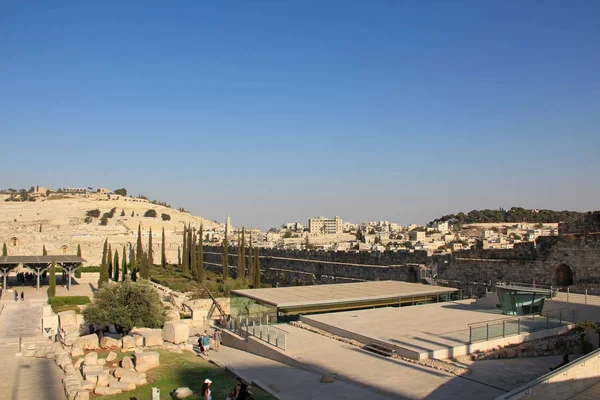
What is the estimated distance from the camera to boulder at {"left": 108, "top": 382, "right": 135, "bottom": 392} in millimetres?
10617

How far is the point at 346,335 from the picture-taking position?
1352cm

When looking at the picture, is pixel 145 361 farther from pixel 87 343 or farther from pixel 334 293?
pixel 334 293

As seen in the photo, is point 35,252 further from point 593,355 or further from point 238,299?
point 593,355

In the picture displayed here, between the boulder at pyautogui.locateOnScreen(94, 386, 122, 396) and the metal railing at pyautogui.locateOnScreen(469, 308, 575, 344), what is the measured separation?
7.69 m

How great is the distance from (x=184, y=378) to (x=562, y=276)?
46.1ft

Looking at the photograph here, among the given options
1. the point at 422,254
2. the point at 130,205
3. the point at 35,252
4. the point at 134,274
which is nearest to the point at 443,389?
the point at 422,254

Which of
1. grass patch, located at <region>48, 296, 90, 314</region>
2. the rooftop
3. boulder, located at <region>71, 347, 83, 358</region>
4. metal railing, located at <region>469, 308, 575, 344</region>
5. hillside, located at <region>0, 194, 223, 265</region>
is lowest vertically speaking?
grass patch, located at <region>48, 296, 90, 314</region>

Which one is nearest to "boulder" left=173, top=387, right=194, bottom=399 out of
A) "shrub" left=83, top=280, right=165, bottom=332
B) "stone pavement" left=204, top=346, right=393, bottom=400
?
"stone pavement" left=204, top=346, right=393, bottom=400

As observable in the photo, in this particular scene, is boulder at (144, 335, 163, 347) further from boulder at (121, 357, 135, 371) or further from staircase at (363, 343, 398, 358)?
staircase at (363, 343, 398, 358)

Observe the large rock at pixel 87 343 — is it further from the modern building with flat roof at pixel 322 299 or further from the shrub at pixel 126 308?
the modern building with flat roof at pixel 322 299

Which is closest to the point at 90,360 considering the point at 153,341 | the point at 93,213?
A: the point at 153,341

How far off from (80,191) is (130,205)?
33820mm

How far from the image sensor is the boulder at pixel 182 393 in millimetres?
9943

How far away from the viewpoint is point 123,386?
10.7 meters
